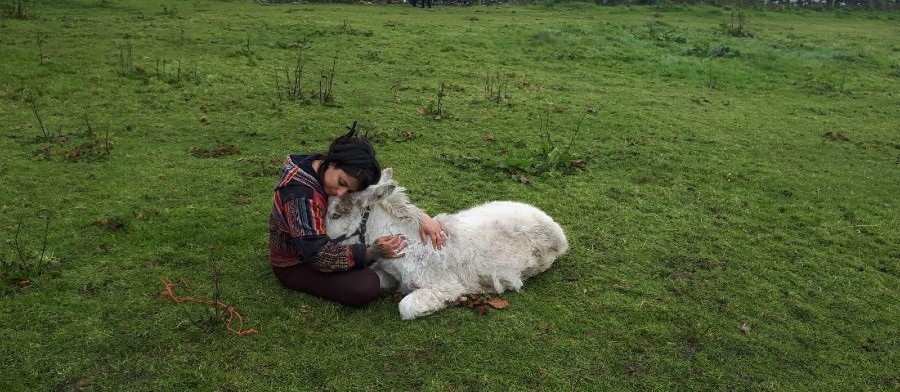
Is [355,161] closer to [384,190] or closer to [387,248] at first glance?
[384,190]

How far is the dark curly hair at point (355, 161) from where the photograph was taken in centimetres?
489

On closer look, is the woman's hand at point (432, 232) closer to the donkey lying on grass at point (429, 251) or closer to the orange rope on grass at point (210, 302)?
the donkey lying on grass at point (429, 251)

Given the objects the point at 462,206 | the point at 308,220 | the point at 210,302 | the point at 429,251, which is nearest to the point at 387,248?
the point at 429,251

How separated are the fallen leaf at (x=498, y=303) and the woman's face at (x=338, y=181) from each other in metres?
1.33

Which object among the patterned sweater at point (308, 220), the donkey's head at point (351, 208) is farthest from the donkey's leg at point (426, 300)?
the donkey's head at point (351, 208)

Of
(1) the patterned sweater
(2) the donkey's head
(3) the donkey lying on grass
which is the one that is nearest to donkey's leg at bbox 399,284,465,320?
(3) the donkey lying on grass

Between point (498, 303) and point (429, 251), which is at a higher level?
point (429, 251)

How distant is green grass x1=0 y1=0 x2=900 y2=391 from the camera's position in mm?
4574

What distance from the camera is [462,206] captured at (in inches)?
281

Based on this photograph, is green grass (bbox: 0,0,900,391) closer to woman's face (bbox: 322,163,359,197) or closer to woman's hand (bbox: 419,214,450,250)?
woman's hand (bbox: 419,214,450,250)

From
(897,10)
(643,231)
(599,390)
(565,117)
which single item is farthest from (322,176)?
(897,10)

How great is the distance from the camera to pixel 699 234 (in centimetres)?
677

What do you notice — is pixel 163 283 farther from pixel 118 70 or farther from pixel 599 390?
pixel 118 70

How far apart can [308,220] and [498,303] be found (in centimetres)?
156
